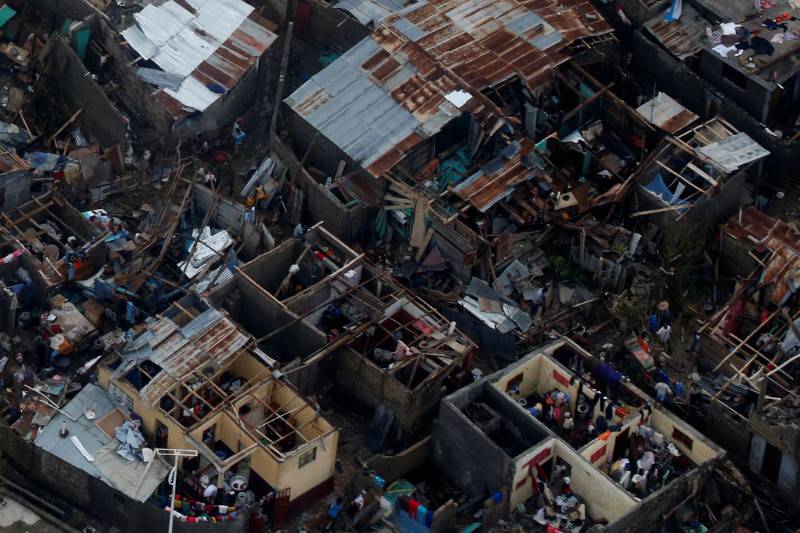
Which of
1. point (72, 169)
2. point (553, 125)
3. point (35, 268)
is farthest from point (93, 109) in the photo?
point (553, 125)

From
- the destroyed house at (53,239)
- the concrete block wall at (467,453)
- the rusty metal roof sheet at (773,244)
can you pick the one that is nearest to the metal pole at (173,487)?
the concrete block wall at (467,453)

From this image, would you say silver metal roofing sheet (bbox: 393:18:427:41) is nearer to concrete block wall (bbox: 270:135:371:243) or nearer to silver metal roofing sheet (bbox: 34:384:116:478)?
concrete block wall (bbox: 270:135:371:243)

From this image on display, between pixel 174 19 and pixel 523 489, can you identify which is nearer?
pixel 523 489

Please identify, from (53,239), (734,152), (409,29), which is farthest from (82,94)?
(734,152)

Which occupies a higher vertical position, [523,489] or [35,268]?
[35,268]

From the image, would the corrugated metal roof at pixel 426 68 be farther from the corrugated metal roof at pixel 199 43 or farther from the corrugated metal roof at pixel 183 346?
the corrugated metal roof at pixel 183 346

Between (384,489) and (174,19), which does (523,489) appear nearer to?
(384,489)

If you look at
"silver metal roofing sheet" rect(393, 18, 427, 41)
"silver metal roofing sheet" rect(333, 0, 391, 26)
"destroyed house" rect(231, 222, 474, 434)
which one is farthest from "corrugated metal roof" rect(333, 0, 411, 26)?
"destroyed house" rect(231, 222, 474, 434)
